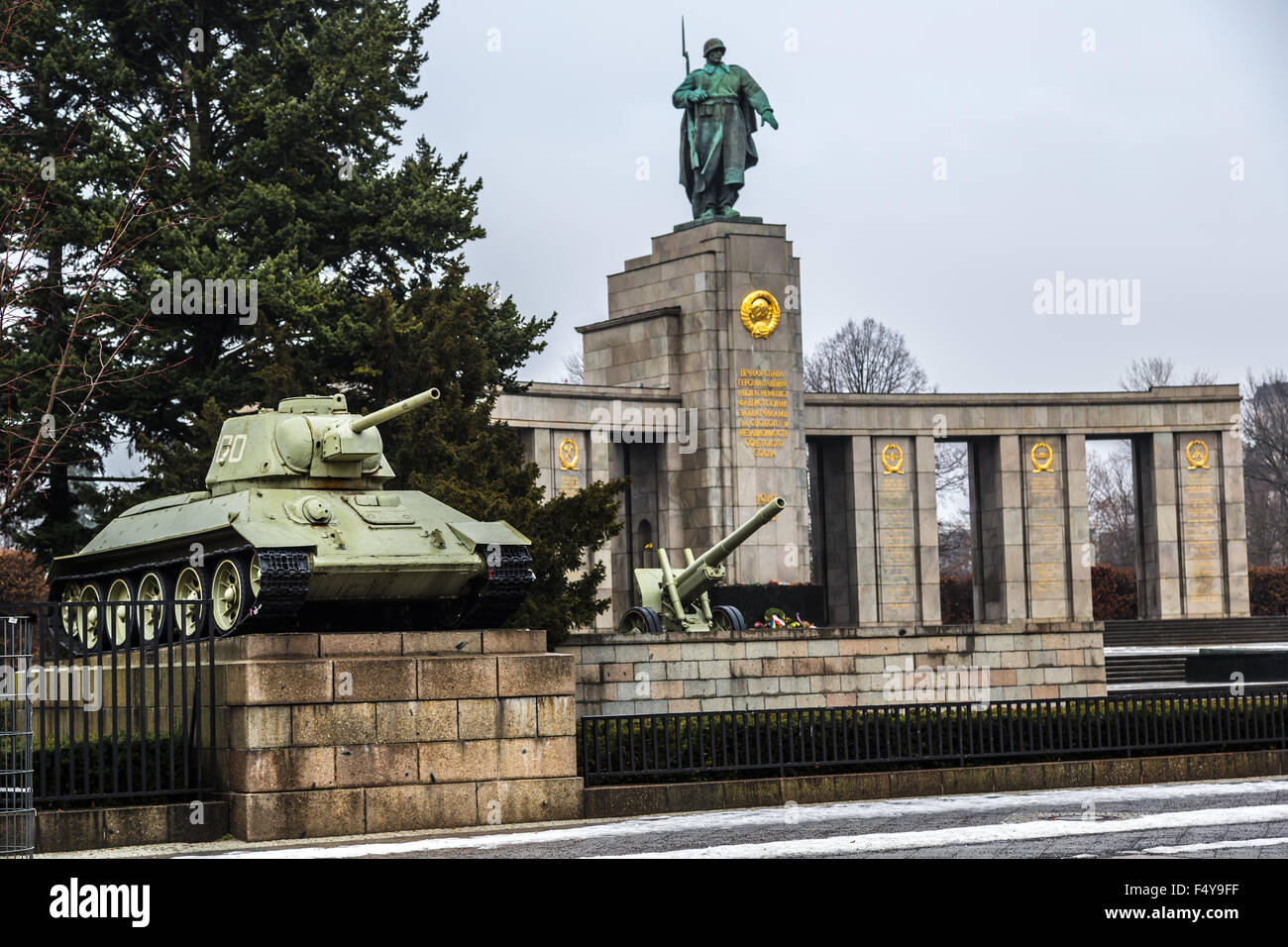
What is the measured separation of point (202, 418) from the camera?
84.5 ft

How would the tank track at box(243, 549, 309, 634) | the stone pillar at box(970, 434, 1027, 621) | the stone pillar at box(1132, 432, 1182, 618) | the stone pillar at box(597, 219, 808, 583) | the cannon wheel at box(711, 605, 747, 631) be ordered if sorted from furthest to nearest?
the stone pillar at box(1132, 432, 1182, 618) → the stone pillar at box(970, 434, 1027, 621) → the stone pillar at box(597, 219, 808, 583) → the cannon wheel at box(711, 605, 747, 631) → the tank track at box(243, 549, 309, 634)

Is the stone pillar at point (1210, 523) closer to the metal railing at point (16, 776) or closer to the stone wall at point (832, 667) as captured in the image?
the stone wall at point (832, 667)

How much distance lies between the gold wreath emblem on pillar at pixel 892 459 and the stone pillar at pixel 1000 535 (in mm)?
2497

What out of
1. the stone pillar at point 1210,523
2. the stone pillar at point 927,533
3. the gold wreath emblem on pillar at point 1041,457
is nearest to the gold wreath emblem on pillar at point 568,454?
the stone pillar at point 927,533

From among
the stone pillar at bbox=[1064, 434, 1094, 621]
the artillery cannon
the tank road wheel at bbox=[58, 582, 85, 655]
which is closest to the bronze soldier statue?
the stone pillar at bbox=[1064, 434, 1094, 621]

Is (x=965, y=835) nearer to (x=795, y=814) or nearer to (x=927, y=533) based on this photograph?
(x=795, y=814)

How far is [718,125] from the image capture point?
38562mm

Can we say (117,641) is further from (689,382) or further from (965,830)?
(689,382)

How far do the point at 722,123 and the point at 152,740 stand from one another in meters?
26.8

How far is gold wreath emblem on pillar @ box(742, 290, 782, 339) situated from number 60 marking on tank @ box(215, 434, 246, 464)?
20.0 m

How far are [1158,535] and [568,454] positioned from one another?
15.9 metres

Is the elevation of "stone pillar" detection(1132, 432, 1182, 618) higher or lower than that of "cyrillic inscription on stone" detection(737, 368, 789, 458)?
lower

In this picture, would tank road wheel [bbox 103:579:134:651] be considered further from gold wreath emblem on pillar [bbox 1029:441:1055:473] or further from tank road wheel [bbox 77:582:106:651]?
gold wreath emblem on pillar [bbox 1029:441:1055:473]

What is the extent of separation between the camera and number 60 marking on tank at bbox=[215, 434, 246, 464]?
61.2ft
